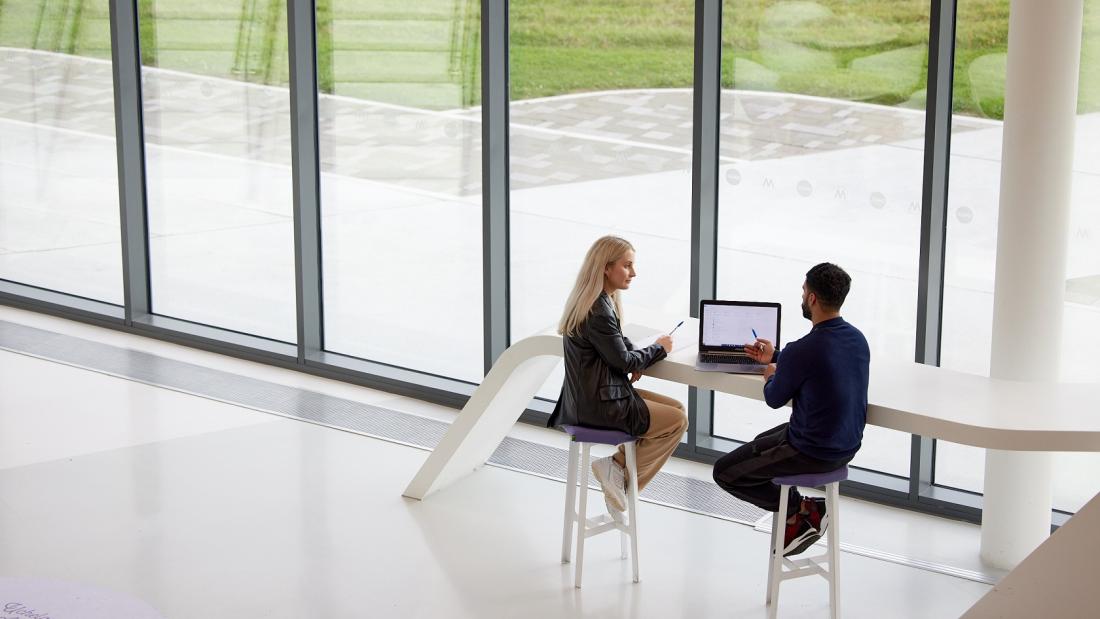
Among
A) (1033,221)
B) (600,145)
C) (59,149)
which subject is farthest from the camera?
(59,149)

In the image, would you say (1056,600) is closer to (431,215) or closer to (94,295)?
(431,215)

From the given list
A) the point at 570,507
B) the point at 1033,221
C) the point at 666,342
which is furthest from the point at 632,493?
the point at 1033,221

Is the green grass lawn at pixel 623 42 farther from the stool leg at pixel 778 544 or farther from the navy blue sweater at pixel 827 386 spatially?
the stool leg at pixel 778 544

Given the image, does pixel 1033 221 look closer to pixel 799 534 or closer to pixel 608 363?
pixel 799 534

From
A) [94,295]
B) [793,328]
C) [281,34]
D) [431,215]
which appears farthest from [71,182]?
[793,328]

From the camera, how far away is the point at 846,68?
19.1 ft

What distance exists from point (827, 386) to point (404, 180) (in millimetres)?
3676

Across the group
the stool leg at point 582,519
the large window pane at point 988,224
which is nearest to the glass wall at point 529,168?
the large window pane at point 988,224

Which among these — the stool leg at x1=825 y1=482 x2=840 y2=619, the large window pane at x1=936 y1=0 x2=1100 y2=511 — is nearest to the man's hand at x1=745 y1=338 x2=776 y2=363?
the stool leg at x1=825 y1=482 x2=840 y2=619

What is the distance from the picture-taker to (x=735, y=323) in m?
4.97

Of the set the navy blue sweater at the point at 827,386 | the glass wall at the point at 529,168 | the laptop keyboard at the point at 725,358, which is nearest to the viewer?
the navy blue sweater at the point at 827,386

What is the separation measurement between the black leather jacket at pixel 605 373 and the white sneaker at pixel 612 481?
208 millimetres

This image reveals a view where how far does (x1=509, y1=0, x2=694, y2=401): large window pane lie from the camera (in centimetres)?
640

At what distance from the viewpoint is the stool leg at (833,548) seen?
15.0ft
